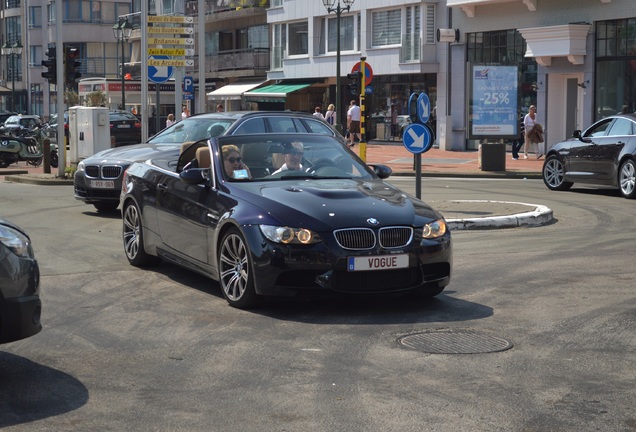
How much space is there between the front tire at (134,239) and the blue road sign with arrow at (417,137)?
488cm

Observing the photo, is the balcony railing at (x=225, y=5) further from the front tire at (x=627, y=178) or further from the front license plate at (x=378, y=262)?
the front license plate at (x=378, y=262)

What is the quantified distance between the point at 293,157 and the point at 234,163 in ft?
1.77

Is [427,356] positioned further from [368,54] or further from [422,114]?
[368,54]

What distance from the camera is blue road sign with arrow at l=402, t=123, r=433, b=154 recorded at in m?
15.2

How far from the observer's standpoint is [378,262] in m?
8.65

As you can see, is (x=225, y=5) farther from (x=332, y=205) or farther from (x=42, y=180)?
(x=332, y=205)

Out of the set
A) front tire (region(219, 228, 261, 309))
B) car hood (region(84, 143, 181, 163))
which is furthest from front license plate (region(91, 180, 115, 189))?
front tire (region(219, 228, 261, 309))

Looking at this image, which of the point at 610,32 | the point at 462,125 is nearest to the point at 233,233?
the point at 610,32

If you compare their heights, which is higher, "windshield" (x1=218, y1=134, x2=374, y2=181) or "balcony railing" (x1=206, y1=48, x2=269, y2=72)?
"balcony railing" (x1=206, y1=48, x2=269, y2=72)

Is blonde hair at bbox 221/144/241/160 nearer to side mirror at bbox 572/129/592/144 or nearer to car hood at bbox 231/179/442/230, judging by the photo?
car hood at bbox 231/179/442/230

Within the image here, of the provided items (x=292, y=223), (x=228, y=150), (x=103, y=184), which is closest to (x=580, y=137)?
(x=103, y=184)

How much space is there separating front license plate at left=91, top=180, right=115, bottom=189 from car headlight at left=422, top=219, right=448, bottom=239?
27.8ft

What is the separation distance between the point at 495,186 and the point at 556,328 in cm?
1655

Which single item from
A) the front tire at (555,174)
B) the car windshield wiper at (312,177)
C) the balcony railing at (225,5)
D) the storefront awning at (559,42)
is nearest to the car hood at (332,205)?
the car windshield wiper at (312,177)
